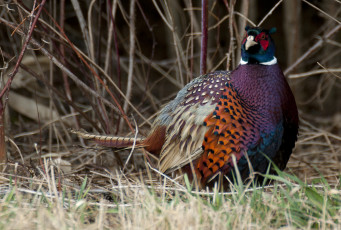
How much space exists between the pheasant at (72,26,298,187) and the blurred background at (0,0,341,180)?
13.0 inches

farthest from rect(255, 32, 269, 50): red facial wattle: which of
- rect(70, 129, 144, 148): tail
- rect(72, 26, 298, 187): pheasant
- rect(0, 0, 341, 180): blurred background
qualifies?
rect(70, 129, 144, 148): tail

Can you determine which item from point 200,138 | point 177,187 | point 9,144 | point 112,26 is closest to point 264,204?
point 177,187

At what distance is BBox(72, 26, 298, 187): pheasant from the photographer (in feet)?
10.1

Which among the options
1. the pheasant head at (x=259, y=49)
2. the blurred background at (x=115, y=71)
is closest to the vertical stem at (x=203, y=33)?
the blurred background at (x=115, y=71)

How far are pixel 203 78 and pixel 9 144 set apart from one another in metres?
1.74

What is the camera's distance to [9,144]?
14.2 ft

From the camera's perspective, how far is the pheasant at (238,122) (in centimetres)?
309

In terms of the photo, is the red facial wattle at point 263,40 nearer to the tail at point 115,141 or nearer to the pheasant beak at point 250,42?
the pheasant beak at point 250,42

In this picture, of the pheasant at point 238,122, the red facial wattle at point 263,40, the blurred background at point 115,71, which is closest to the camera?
the pheasant at point 238,122

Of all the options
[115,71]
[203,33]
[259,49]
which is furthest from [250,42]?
[115,71]

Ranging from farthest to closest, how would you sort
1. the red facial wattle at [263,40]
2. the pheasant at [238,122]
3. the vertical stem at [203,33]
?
1. the vertical stem at [203,33]
2. the red facial wattle at [263,40]
3. the pheasant at [238,122]

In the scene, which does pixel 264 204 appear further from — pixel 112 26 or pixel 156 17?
pixel 156 17

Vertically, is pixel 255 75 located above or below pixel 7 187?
above

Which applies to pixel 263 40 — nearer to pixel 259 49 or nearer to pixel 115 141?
pixel 259 49
